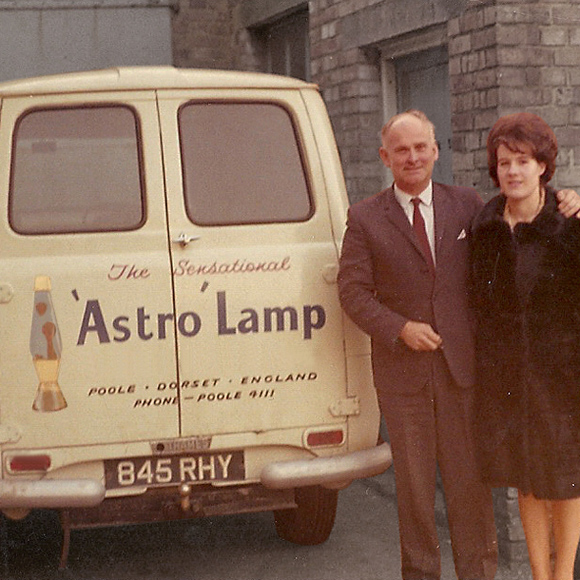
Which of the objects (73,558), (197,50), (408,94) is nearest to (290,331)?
(73,558)

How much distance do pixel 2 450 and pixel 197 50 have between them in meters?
8.72

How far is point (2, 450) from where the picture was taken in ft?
14.5

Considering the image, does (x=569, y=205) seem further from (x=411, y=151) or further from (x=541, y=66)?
(x=541, y=66)

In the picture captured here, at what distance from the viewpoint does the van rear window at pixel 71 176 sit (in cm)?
459

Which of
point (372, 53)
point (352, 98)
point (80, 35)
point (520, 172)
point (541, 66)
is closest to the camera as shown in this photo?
point (520, 172)

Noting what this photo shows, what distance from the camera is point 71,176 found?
15.1 ft

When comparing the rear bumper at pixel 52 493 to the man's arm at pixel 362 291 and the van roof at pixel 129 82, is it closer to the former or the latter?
the man's arm at pixel 362 291

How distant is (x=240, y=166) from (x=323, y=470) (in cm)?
129

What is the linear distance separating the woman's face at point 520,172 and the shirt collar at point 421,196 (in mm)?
366

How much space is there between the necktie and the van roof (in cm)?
103

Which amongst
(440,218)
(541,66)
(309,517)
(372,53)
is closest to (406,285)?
(440,218)

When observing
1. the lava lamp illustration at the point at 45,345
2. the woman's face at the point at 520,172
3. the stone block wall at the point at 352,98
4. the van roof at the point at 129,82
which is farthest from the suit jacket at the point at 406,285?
the stone block wall at the point at 352,98

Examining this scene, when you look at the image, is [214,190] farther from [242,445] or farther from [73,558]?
[73,558]

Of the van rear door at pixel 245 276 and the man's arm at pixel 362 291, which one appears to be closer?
the man's arm at pixel 362 291
